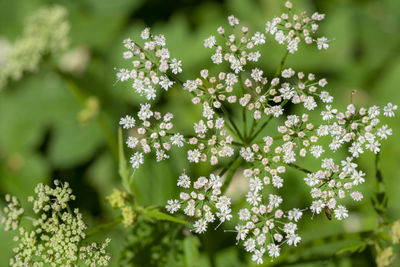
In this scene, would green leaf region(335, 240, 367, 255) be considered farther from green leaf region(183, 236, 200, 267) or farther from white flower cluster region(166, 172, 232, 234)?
green leaf region(183, 236, 200, 267)

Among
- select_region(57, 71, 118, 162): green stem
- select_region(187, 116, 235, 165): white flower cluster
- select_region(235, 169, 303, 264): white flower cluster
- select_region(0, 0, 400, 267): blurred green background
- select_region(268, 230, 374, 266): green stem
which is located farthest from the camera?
select_region(0, 0, 400, 267): blurred green background

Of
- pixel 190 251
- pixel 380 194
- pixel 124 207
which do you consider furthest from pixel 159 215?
pixel 380 194

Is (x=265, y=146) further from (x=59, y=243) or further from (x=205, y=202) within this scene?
(x=59, y=243)

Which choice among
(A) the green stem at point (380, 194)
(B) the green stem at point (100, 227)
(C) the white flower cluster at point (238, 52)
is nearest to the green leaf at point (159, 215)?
(B) the green stem at point (100, 227)

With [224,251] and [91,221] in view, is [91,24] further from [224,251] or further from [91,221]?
[224,251]

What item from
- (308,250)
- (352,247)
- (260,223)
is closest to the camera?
(260,223)

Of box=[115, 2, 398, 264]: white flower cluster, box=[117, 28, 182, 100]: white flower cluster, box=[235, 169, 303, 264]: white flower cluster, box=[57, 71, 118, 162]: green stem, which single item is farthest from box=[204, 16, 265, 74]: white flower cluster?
box=[57, 71, 118, 162]: green stem

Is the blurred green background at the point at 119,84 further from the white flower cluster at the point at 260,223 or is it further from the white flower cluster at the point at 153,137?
the white flower cluster at the point at 260,223
